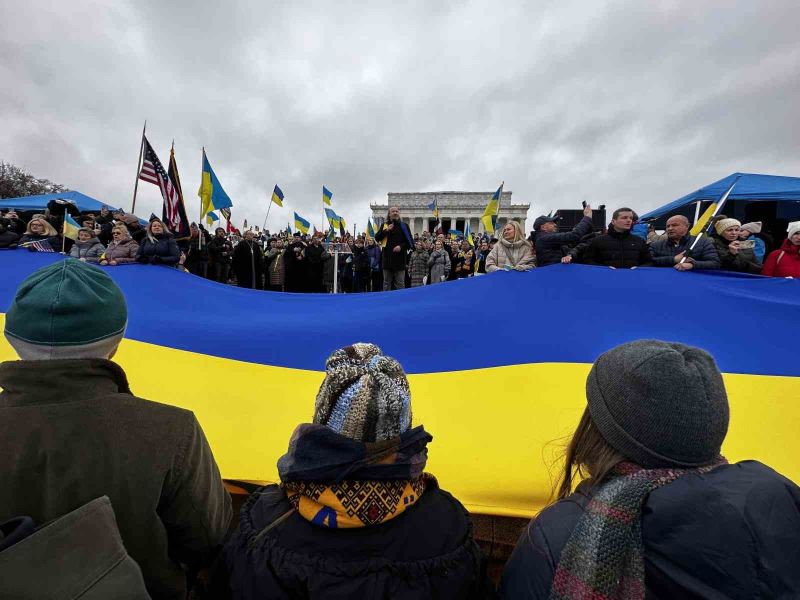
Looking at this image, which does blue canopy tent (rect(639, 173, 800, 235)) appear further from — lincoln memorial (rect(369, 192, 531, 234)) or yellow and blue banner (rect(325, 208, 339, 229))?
lincoln memorial (rect(369, 192, 531, 234))

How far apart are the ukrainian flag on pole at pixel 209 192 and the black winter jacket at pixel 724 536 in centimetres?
838

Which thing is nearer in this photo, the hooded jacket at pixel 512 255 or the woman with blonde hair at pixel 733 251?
the woman with blonde hair at pixel 733 251

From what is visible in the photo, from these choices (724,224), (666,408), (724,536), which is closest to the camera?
(724,536)

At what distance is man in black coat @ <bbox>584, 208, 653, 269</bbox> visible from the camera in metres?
3.93

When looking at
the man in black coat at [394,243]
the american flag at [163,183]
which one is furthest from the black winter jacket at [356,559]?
the american flag at [163,183]

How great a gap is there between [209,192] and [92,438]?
8.09m

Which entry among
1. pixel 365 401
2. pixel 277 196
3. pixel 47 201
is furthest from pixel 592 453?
pixel 47 201

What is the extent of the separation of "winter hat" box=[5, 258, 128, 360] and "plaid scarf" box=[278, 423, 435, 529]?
63 centimetres

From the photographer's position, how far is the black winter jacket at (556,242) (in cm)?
439

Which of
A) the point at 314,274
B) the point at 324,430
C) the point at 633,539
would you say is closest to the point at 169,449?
the point at 324,430

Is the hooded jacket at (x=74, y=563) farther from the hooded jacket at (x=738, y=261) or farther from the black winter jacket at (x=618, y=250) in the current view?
the hooded jacket at (x=738, y=261)

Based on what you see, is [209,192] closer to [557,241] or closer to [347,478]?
[557,241]

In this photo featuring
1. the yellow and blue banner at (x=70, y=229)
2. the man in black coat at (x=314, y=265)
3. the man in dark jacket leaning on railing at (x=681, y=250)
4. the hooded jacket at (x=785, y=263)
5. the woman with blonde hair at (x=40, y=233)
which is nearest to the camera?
the man in dark jacket leaning on railing at (x=681, y=250)

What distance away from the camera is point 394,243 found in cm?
761
